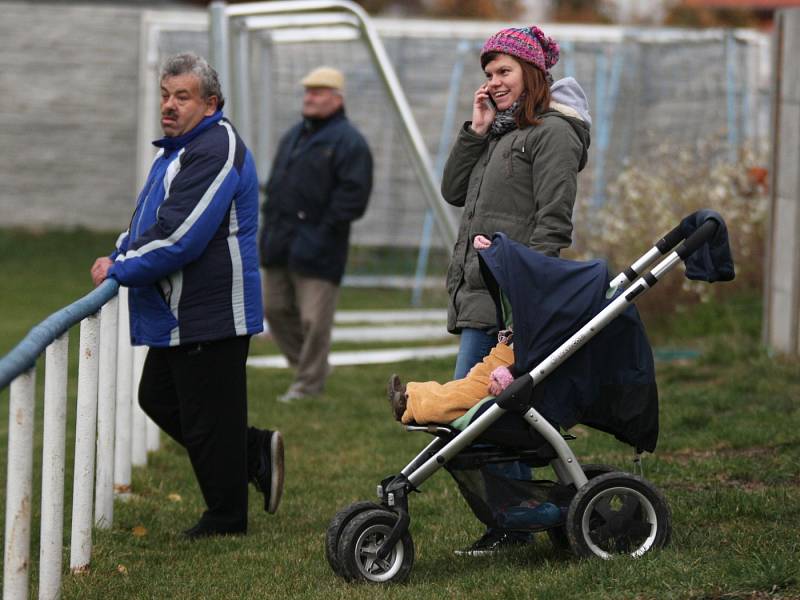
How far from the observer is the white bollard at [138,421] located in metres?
6.86

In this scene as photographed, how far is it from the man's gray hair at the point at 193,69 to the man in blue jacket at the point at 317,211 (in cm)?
362

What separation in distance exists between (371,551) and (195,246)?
147cm

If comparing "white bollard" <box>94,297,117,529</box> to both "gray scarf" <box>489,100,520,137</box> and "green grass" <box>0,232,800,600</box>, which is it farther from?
"gray scarf" <box>489,100,520,137</box>

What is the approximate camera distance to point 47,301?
16094 millimetres

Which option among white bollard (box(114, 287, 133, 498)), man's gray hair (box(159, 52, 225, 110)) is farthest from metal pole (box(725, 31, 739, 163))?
man's gray hair (box(159, 52, 225, 110))

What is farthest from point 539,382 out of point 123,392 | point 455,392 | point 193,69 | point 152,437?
point 152,437

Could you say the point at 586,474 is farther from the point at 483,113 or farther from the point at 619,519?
the point at 483,113

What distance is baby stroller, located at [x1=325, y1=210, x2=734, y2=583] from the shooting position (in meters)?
4.64

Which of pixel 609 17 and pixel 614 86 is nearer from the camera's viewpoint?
pixel 614 86

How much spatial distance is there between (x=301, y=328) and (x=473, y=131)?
479 centimetres

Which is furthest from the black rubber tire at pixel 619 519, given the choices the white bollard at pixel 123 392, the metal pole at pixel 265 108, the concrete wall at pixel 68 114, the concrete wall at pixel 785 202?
the concrete wall at pixel 68 114

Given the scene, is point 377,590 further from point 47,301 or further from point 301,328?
point 47,301

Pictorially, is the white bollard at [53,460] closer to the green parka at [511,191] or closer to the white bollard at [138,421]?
the green parka at [511,191]

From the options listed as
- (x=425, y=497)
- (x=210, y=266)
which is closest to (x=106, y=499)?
(x=210, y=266)
